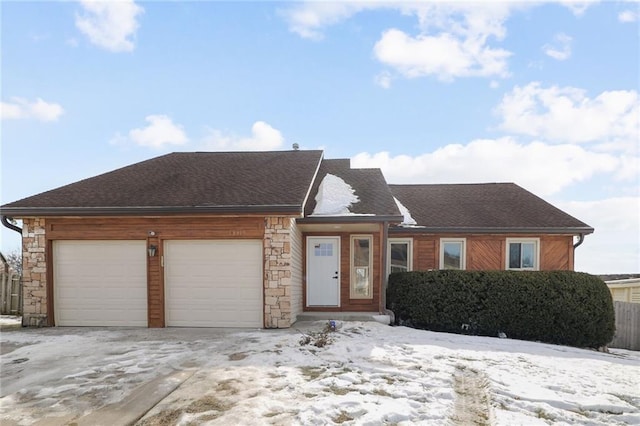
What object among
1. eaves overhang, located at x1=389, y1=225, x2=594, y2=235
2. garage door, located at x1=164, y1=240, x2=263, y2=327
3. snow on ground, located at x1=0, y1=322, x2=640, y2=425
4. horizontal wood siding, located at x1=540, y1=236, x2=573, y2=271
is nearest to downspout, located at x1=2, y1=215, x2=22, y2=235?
snow on ground, located at x1=0, y1=322, x2=640, y2=425

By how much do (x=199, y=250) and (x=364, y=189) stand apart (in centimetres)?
509

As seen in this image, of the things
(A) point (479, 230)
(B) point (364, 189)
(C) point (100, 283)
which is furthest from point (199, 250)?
(A) point (479, 230)

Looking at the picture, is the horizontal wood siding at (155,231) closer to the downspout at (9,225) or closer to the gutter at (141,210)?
the gutter at (141,210)

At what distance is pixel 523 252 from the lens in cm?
1192

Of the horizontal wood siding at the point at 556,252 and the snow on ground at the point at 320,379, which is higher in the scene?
the horizontal wood siding at the point at 556,252

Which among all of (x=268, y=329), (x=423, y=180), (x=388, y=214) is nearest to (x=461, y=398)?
(x=268, y=329)

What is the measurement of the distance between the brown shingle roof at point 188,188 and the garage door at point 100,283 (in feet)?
3.06

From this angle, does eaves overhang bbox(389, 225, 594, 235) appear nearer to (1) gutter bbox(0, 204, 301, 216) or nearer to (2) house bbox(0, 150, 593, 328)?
(2) house bbox(0, 150, 593, 328)

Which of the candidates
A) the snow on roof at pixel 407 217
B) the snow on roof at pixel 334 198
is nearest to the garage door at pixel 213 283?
the snow on roof at pixel 334 198

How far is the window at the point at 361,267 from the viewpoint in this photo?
34.1 feet

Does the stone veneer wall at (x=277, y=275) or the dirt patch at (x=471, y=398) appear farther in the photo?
the stone veneer wall at (x=277, y=275)

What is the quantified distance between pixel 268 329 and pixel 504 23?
8.56 meters

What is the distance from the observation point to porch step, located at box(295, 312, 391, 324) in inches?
363

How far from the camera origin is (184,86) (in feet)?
35.8
